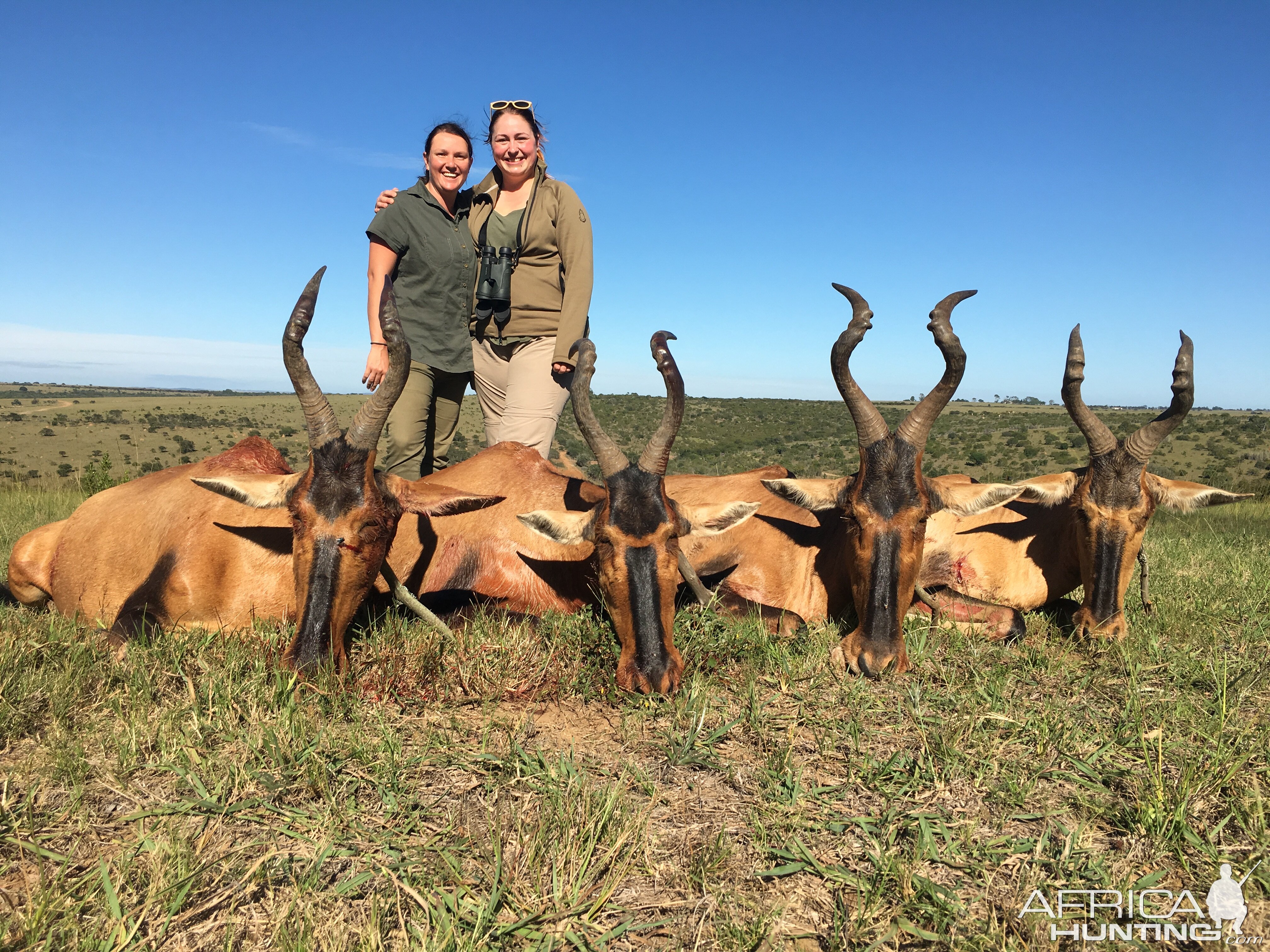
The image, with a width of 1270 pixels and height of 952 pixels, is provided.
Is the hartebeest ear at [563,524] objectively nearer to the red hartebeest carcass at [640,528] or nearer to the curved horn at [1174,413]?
the red hartebeest carcass at [640,528]

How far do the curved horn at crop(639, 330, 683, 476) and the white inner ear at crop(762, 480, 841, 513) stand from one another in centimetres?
93

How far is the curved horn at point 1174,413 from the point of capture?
5543 mm

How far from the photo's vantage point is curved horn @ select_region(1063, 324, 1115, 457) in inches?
230

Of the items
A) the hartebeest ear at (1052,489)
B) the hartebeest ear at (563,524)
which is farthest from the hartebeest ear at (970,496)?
the hartebeest ear at (563,524)

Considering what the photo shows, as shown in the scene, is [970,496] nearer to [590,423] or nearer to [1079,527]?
[1079,527]

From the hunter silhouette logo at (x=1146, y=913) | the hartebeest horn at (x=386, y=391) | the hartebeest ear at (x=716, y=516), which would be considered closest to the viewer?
the hunter silhouette logo at (x=1146, y=913)

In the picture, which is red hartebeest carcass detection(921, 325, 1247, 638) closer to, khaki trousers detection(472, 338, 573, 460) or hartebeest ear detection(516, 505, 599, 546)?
hartebeest ear detection(516, 505, 599, 546)

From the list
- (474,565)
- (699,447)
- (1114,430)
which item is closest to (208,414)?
(699,447)

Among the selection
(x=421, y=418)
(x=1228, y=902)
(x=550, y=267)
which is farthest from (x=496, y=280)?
(x=1228, y=902)

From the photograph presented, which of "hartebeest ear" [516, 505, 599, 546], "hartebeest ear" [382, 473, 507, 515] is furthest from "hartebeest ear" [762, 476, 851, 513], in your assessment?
"hartebeest ear" [382, 473, 507, 515]

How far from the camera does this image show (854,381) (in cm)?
547

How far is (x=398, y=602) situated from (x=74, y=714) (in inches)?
69.6

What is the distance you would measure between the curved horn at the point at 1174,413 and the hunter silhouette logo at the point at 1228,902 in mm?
3589

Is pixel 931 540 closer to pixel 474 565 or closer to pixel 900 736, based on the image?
pixel 900 736
